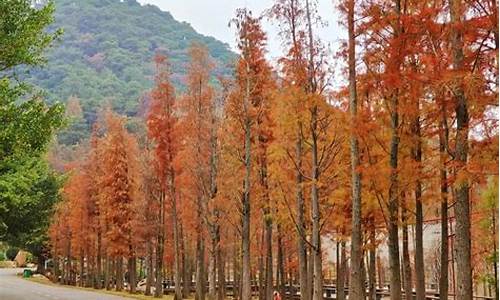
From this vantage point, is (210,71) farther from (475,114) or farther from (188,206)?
(475,114)

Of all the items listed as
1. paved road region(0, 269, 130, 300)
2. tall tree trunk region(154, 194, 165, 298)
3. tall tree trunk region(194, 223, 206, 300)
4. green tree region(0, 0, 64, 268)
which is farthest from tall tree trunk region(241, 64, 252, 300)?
tall tree trunk region(154, 194, 165, 298)

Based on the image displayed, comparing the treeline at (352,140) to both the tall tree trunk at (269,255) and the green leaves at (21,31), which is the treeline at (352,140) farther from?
the green leaves at (21,31)

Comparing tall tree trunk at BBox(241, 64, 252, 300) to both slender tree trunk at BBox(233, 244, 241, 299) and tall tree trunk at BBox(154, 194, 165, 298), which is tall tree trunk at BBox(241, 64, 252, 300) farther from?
slender tree trunk at BBox(233, 244, 241, 299)

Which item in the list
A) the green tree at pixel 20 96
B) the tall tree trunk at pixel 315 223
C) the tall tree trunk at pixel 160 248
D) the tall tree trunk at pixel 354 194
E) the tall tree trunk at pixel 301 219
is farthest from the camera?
the tall tree trunk at pixel 160 248

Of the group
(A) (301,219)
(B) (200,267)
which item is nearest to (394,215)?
(A) (301,219)

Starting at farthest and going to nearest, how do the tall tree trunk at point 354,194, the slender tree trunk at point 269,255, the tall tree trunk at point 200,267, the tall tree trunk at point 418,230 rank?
the tall tree trunk at point 200,267 < the slender tree trunk at point 269,255 < the tall tree trunk at point 418,230 < the tall tree trunk at point 354,194

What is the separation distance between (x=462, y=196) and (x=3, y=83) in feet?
38.9

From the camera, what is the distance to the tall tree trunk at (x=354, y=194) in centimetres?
1702

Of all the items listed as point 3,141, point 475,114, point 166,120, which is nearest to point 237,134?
point 166,120

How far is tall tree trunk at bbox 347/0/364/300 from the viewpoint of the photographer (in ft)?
55.8

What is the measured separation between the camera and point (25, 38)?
16453 mm

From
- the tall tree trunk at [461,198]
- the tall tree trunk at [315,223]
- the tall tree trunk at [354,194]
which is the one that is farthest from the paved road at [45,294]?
the tall tree trunk at [461,198]

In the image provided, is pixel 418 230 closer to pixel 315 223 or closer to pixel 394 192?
pixel 394 192

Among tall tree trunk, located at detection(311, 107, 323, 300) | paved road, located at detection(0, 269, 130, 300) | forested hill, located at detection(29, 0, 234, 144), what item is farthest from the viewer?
forested hill, located at detection(29, 0, 234, 144)
